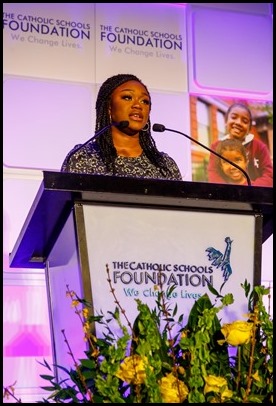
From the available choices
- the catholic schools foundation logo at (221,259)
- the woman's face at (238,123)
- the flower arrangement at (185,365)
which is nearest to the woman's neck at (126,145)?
the catholic schools foundation logo at (221,259)

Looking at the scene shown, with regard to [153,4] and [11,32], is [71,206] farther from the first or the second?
[153,4]

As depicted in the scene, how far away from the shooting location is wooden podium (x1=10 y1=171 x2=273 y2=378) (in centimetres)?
181

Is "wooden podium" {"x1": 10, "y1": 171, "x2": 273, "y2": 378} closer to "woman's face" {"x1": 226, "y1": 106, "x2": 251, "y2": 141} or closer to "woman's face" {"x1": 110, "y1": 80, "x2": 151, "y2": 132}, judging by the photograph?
"woman's face" {"x1": 110, "y1": 80, "x2": 151, "y2": 132}

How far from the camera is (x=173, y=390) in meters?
1.42

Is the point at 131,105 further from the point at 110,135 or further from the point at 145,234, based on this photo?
the point at 145,234

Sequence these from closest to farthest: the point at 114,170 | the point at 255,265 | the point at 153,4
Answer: the point at 255,265
the point at 114,170
the point at 153,4

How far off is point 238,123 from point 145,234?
7.31ft

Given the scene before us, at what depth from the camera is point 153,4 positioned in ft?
13.3

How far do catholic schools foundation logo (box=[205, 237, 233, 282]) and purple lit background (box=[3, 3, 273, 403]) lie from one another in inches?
57.2

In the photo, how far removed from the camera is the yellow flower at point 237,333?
146 cm

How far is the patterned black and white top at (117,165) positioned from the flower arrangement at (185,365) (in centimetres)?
94

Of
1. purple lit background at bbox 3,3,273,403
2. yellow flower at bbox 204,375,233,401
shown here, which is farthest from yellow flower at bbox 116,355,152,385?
→ purple lit background at bbox 3,3,273,403

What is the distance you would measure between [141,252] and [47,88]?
78.5 inches

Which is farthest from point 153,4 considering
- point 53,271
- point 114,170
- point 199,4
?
point 53,271
